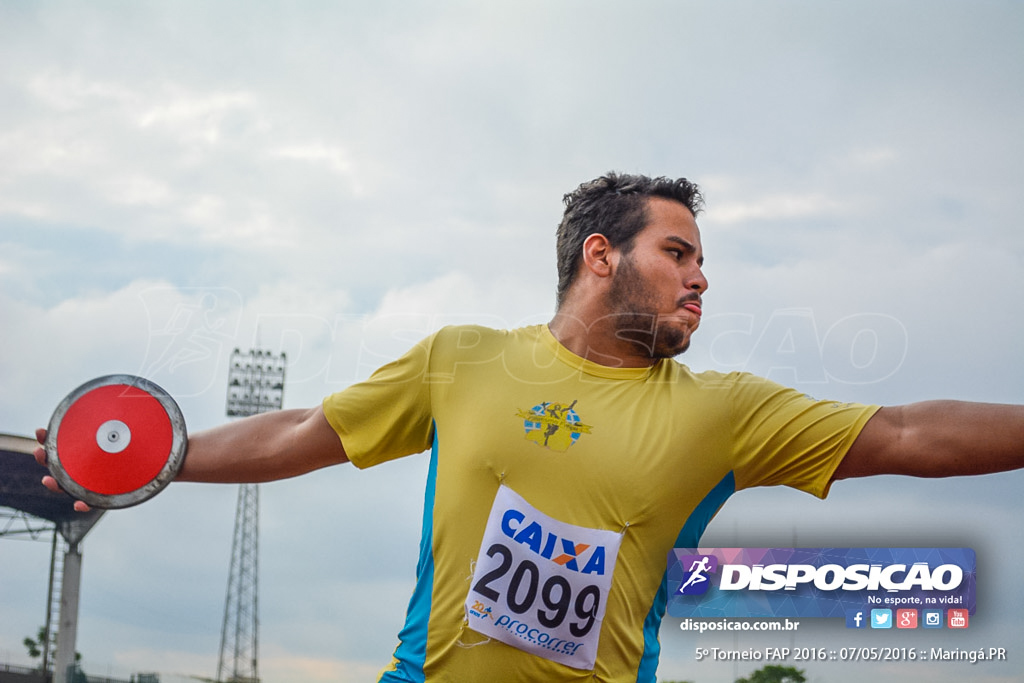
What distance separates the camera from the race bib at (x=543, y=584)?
364 centimetres

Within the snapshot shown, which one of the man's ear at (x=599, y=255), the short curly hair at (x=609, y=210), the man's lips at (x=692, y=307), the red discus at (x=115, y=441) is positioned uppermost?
the short curly hair at (x=609, y=210)

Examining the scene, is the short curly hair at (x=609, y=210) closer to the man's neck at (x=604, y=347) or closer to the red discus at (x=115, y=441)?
the man's neck at (x=604, y=347)

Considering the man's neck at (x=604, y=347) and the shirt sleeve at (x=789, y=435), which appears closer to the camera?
the shirt sleeve at (x=789, y=435)

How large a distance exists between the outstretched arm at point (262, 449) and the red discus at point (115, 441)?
9 centimetres

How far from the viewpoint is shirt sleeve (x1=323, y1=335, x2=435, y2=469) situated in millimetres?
3947

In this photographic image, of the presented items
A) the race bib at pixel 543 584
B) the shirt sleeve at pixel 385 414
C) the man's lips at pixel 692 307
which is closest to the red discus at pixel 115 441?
the shirt sleeve at pixel 385 414

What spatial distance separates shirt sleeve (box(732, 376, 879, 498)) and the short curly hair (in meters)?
0.84

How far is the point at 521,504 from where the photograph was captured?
3730 millimetres

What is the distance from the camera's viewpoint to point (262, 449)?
3.90 metres

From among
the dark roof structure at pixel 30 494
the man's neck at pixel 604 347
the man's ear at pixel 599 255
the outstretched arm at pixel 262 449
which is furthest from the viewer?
the dark roof structure at pixel 30 494

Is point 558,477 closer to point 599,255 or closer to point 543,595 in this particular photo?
point 543,595

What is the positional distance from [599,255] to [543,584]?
1438 mm

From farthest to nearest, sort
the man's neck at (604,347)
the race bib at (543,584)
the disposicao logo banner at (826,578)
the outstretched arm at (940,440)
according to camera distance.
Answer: the disposicao logo banner at (826,578) < the man's neck at (604,347) < the race bib at (543,584) < the outstretched arm at (940,440)

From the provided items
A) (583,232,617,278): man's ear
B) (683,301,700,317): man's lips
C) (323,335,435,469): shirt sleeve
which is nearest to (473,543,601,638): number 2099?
(323,335,435,469): shirt sleeve
